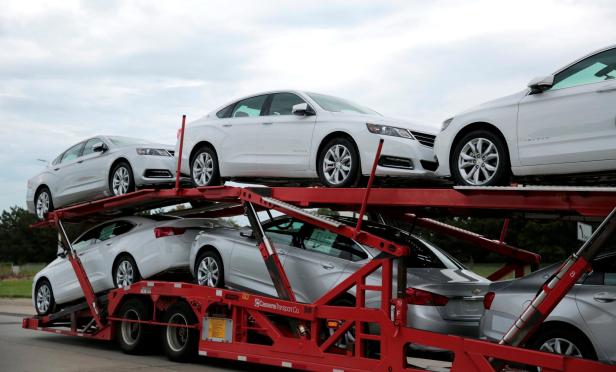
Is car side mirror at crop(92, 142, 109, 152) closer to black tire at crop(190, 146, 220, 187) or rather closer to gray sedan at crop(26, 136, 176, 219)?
gray sedan at crop(26, 136, 176, 219)

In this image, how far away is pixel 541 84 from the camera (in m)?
6.89

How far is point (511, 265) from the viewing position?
984 cm

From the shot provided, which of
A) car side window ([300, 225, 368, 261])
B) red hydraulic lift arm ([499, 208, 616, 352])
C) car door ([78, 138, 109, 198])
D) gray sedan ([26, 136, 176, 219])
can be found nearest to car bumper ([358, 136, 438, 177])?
car side window ([300, 225, 368, 261])

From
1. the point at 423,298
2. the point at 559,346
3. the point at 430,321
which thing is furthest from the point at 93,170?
the point at 559,346

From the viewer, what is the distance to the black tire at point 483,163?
716 cm

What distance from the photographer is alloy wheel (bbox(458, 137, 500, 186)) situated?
724 cm

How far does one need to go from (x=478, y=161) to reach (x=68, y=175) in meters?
7.57

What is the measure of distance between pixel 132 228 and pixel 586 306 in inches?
273

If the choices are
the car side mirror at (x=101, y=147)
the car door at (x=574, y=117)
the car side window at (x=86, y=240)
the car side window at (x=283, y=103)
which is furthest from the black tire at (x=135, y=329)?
the car door at (x=574, y=117)

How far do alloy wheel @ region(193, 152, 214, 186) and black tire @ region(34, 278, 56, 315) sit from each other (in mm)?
3826

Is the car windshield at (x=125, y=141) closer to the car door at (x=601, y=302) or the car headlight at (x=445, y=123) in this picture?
the car headlight at (x=445, y=123)

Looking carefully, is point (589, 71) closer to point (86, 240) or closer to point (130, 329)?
point (130, 329)

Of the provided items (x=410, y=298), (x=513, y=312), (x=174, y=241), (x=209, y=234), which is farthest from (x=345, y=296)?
(x=174, y=241)

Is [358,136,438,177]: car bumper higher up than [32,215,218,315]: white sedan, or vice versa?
[358,136,438,177]: car bumper
